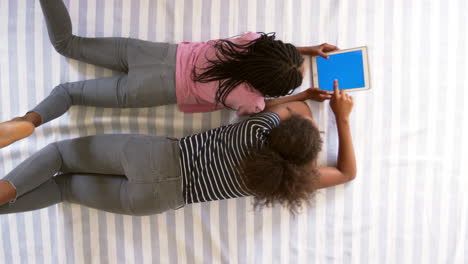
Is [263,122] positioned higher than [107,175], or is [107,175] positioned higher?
[263,122]

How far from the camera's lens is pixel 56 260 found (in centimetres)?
131

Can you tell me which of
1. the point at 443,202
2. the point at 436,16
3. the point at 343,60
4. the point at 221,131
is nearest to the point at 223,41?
the point at 221,131

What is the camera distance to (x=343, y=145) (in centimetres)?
120

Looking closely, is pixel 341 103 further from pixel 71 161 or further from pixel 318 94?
pixel 71 161

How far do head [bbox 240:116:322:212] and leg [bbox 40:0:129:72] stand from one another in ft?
1.95

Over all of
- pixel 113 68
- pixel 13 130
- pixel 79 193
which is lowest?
pixel 79 193

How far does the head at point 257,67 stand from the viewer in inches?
37.7

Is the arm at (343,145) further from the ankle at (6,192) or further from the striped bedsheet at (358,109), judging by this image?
the ankle at (6,192)

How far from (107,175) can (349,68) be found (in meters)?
0.94

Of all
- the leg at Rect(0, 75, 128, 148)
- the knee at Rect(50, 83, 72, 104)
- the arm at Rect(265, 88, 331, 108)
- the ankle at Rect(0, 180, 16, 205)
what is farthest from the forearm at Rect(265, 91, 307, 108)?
the ankle at Rect(0, 180, 16, 205)

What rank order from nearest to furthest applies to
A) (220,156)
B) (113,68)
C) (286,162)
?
(286,162), (220,156), (113,68)

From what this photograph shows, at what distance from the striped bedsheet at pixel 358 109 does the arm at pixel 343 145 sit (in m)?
0.07

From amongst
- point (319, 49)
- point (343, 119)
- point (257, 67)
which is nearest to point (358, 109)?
point (343, 119)

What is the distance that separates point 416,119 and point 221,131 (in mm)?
782
